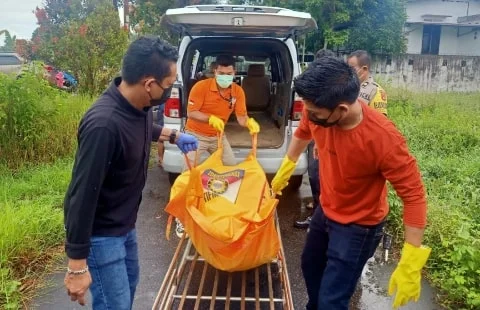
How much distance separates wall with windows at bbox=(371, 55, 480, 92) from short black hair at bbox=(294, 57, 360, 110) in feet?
48.6

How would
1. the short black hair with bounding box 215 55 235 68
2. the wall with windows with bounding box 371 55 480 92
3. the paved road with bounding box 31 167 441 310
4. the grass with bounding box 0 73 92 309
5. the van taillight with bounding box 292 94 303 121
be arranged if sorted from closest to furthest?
the paved road with bounding box 31 167 441 310 → the grass with bounding box 0 73 92 309 → the short black hair with bounding box 215 55 235 68 → the van taillight with bounding box 292 94 303 121 → the wall with windows with bounding box 371 55 480 92

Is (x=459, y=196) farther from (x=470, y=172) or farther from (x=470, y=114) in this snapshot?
(x=470, y=114)

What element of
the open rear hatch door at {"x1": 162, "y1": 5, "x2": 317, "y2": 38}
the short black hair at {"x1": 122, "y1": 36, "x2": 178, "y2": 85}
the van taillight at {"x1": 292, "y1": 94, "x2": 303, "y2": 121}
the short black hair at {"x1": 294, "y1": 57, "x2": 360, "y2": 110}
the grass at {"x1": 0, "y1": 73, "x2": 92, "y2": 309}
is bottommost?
the grass at {"x1": 0, "y1": 73, "x2": 92, "y2": 309}

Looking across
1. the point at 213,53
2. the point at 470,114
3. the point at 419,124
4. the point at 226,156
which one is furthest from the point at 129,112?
the point at 470,114

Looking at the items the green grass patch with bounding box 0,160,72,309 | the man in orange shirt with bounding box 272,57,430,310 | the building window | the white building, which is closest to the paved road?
the green grass patch with bounding box 0,160,72,309

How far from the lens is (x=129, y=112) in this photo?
1.69m

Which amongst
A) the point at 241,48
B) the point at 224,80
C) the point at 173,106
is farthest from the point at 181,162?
the point at 241,48

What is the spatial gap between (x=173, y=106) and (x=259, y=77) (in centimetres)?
265

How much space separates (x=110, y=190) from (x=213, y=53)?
4.08 m

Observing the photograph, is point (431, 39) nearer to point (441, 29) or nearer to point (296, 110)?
point (441, 29)

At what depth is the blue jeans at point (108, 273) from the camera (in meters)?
1.73

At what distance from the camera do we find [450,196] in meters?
3.95

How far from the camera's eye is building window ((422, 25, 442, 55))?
20500mm

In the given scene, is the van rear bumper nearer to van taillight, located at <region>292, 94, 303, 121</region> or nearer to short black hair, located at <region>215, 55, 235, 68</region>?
van taillight, located at <region>292, 94, 303, 121</region>
